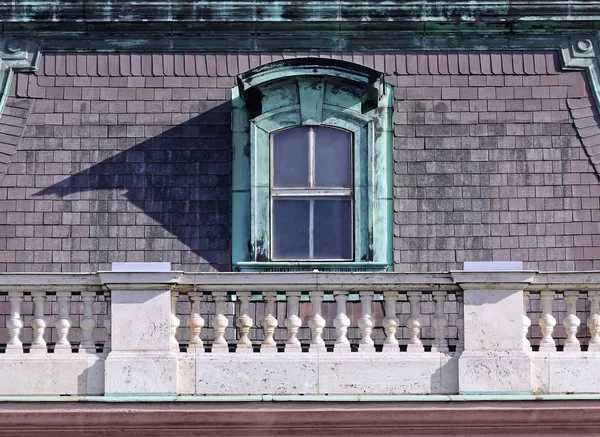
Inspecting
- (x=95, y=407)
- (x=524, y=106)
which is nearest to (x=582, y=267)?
(x=524, y=106)

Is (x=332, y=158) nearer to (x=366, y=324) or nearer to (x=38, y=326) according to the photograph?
(x=366, y=324)

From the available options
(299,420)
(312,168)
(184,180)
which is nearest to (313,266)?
(312,168)

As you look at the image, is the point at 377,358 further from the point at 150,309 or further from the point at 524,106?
the point at 524,106

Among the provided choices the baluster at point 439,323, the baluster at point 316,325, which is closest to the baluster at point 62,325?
the baluster at point 316,325

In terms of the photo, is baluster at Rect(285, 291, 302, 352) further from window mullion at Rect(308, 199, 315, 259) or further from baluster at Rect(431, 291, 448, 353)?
window mullion at Rect(308, 199, 315, 259)

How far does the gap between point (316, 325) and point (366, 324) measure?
0.42m

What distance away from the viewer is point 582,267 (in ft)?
48.4

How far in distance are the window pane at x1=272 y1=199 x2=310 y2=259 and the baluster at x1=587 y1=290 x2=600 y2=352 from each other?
3209 mm

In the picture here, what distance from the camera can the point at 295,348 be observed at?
40.8 ft

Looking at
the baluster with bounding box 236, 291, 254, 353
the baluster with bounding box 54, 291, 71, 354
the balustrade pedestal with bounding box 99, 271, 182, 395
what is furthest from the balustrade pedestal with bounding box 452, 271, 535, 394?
the baluster with bounding box 54, 291, 71, 354

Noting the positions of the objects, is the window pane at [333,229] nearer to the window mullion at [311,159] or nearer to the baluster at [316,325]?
the window mullion at [311,159]

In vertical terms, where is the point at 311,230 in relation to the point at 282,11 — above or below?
below

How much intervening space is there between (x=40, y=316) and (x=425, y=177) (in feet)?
14.4

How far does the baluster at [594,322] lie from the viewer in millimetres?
12453
